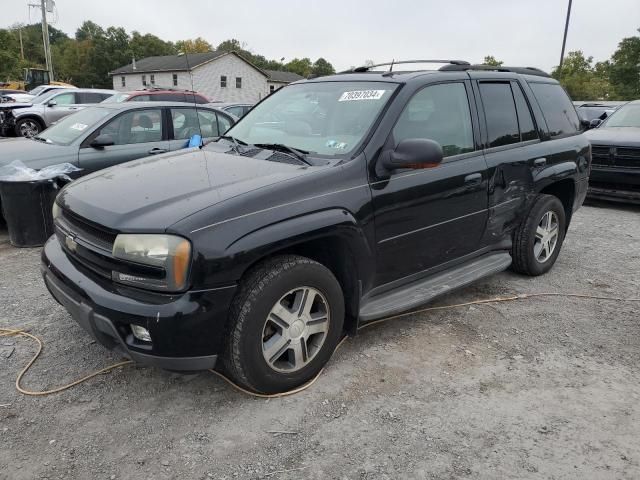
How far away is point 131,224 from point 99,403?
43.8 inches

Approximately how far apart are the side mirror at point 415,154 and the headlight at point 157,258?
1.43m

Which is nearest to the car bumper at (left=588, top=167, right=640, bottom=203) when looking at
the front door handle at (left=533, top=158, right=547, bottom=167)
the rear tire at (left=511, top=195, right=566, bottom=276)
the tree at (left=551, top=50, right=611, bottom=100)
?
the rear tire at (left=511, top=195, right=566, bottom=276)

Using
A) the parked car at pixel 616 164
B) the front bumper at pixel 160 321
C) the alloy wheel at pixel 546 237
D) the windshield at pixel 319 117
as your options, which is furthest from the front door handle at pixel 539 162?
the parked car at pixel 616 164

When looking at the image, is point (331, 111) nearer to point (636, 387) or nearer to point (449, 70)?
point (449, 70)

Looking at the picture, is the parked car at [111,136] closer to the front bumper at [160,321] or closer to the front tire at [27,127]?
the front bumper at [160,321]

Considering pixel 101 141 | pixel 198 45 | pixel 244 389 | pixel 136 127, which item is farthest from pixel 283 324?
pixel 198 45

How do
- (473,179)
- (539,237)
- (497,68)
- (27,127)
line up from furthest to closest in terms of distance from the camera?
(27,127) < (539,237) < (497,68) < (473,179)

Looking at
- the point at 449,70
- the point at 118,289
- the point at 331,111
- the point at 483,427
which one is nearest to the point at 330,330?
the point at 483,427

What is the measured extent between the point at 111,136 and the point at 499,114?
4739mm

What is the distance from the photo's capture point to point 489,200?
4105mm

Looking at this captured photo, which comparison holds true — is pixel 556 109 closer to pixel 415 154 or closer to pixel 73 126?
pixel 415 154

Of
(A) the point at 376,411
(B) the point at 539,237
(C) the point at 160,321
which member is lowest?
(A) the point at 376,411

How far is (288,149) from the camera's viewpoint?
3.49 m

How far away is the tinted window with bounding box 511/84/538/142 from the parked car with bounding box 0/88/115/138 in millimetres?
14475
